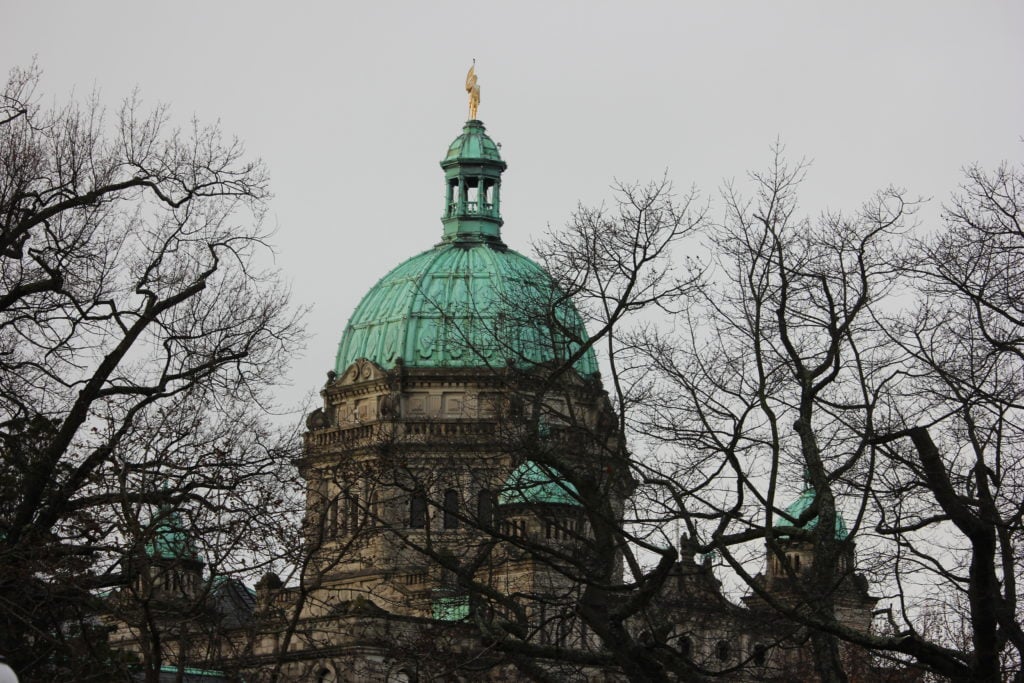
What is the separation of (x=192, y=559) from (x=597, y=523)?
591cm

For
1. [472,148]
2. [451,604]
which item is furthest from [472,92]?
[451,604]

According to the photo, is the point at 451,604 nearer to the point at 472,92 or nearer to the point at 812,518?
the point at 812,518

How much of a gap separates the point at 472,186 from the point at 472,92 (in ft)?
17.9

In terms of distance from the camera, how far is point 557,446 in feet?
110

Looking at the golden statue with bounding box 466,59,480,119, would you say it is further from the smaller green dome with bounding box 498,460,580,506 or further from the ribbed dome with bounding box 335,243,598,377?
the smaller green dome with bounding box 498,460,580,506

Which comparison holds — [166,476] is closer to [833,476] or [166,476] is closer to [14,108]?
[14,108]

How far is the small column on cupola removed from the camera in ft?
308

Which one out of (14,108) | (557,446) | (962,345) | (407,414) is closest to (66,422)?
(14,108)

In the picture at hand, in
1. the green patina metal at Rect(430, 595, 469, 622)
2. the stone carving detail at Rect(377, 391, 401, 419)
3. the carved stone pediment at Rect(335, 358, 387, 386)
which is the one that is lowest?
the green patina metal at Rect(430, 595, 469, 622)

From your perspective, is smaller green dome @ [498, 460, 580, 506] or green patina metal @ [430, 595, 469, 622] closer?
smaller green dome @ [498, 460, 580, 506]

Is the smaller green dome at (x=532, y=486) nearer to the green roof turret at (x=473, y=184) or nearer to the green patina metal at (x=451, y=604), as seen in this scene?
the green patina metal at (x=451, y=604)

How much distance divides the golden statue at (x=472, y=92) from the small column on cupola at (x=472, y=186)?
213 centimetres

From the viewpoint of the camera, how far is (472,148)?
94.3 m

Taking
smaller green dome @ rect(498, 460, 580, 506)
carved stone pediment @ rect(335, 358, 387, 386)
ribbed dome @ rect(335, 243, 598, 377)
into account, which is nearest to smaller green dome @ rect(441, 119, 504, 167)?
ribbed dome @ rect(335, 243, 598, 377)
